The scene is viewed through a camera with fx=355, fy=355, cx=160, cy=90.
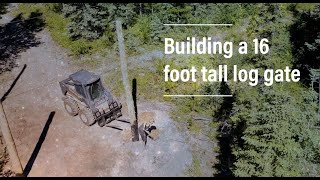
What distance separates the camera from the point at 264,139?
9023 mm

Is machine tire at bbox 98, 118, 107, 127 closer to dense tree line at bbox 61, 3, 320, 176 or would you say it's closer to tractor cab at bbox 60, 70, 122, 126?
tractor cab at bbox 60, 70, 122, 126

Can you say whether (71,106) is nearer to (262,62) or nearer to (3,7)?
(262,62)

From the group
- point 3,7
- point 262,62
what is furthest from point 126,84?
point 3,7

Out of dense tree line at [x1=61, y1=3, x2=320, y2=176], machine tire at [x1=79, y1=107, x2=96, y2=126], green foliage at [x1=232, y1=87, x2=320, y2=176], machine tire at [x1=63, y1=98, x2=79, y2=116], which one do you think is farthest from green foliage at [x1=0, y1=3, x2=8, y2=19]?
green foliage at [x1=232, y1=87, x2=320, y2=176]

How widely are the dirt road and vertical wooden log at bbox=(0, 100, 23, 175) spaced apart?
1.73 ft

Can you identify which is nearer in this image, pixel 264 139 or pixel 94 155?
pixel 264 139

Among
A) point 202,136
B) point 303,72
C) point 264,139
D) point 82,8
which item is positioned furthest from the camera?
point 82,8

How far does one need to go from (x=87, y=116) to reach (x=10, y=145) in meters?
3.32

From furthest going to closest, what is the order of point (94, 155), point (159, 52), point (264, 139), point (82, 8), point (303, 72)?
point (82, 8) < point (159, 52) < point (303, 72) < point (94, 155) < point (264, 139)

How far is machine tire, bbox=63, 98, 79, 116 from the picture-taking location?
14461mm

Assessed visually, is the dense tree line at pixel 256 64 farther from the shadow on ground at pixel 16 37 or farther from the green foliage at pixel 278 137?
the shadow on ground at pixel 16 37

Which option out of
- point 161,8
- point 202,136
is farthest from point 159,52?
Result: point 202,136

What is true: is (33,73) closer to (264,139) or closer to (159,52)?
(159,52)

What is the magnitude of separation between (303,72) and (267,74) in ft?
14.8
